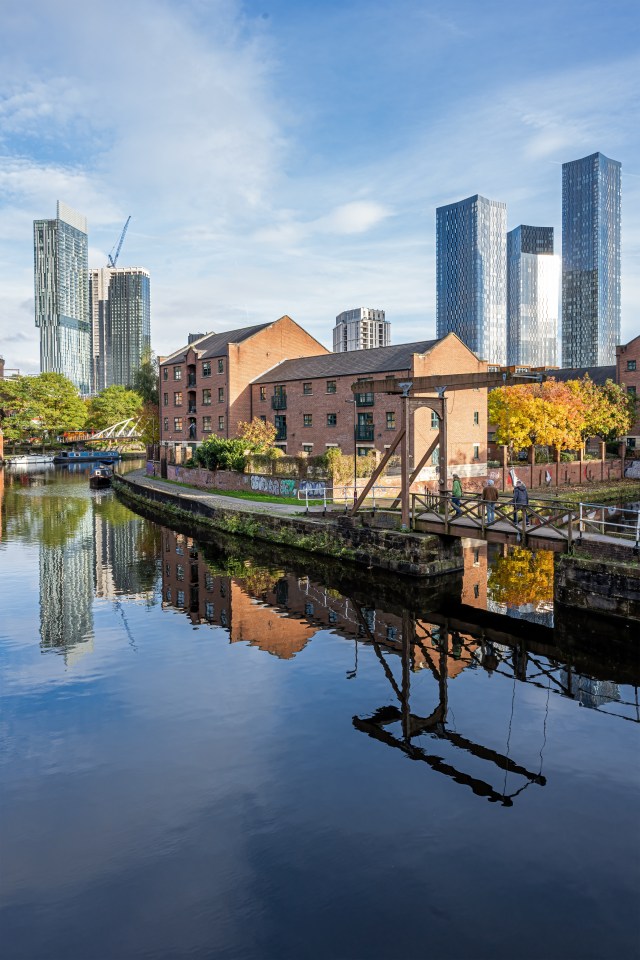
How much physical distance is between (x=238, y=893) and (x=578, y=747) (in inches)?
269

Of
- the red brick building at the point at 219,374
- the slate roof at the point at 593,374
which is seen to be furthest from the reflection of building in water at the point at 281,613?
the slate roof at the point at 593,374

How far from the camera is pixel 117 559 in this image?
29.8 m

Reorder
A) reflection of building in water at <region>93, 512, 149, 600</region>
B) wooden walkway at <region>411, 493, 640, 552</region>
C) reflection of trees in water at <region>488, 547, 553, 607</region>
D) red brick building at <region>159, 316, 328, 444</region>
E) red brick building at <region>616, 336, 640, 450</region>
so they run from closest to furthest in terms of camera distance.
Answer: wooden walkway at <region>411, 493, 640, 552</region>
reflection of trees in water at <region>488, 547, 553, 607</region>
reflection of building in water at <region>93, 512, 149, 600</region>
red brick building at <region>159, 316, 328, 444</region>
red brick building at <region>616, 336, 640, 450</region>

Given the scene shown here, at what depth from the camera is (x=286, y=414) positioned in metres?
53.5

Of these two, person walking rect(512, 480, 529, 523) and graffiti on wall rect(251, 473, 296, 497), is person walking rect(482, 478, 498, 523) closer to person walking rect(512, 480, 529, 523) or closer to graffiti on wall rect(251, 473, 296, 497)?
person walking rect(512, 480, 529, 523)

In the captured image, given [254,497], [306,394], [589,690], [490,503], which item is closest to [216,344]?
[306,394]

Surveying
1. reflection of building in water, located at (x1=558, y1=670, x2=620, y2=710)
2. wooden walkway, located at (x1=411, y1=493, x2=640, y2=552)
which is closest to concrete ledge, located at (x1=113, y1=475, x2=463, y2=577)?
wooden walkway, located at (x1=411, y1=493, x2=640, y2=552)

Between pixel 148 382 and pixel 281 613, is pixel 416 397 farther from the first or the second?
pixel 148 382

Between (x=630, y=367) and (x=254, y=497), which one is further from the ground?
(x=630, y=367)

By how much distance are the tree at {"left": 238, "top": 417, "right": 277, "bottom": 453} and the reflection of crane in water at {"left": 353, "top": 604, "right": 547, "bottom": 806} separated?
28965 millimetres

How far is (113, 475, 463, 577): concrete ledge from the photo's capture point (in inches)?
924

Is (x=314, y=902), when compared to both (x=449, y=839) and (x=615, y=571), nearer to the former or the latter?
(x=449, y=839)

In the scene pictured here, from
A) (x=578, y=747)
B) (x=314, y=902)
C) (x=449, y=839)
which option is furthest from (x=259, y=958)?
(x=578, y=747)

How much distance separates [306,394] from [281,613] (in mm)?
32986
